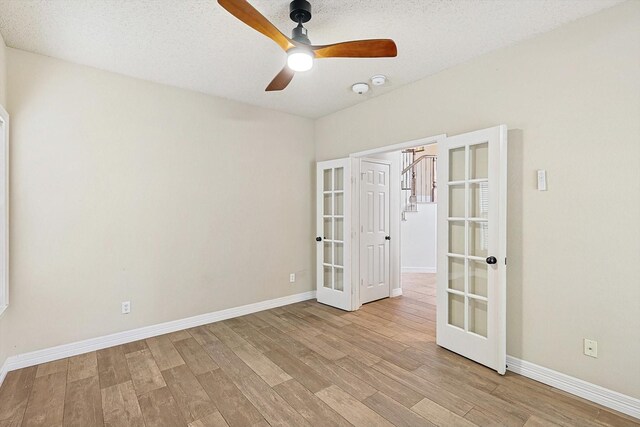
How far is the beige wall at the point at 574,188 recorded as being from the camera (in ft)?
6.79

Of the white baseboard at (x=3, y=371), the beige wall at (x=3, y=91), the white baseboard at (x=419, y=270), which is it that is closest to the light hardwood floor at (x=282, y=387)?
the white baseboard at (x=3, y=371)

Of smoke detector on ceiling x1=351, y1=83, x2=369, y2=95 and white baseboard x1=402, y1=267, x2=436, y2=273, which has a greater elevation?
smoke detector on ceiling x1=351, y1=83, x2=369, y2=95

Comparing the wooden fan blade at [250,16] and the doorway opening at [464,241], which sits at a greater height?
the wooden fan blade at [250,16]

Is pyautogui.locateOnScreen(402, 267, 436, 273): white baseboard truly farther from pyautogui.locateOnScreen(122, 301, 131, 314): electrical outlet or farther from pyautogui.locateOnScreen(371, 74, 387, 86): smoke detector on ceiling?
pyautogui.locateOnScreen(122, 301, 131, 314): electrical outlet

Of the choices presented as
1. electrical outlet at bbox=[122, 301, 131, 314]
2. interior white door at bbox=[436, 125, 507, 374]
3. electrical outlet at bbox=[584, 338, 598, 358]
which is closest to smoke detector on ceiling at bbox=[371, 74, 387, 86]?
interior white door at bbox=[436, 125, 507, 374]

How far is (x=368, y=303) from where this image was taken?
4418 millimetres

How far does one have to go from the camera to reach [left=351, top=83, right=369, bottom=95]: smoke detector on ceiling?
3.41 metres

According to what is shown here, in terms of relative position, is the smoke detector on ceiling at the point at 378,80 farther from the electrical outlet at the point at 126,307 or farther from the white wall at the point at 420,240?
the white wall at the point at 420,240

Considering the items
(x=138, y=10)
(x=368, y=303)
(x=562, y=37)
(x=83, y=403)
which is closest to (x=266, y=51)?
(x=138, y=10)

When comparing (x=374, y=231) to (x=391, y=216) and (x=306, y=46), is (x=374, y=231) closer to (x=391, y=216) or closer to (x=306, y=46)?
(x=391, y=216)

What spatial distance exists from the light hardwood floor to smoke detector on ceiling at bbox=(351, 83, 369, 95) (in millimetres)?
2775

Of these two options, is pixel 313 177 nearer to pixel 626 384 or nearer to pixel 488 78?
pixel 488 78

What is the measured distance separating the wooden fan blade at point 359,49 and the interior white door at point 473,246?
120 cm

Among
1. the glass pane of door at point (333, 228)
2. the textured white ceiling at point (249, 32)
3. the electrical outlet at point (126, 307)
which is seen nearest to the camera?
the textured white ceiling at point (249, 32)
